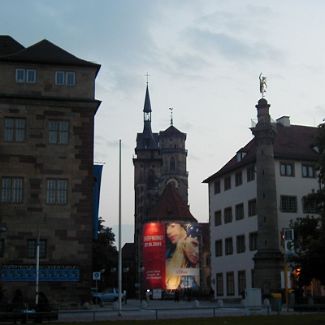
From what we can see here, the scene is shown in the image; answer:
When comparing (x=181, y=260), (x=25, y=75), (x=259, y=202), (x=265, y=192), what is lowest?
(x=181, y=260)

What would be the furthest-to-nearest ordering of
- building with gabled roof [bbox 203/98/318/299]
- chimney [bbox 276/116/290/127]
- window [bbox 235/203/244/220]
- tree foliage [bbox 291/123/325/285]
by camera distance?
chimney [bbox 276/116/290/127], window [bbox 235/203/244/220], building with gabled roof [bbox 203/98/318/299], tree foliage [bbox 291/123/325/285]

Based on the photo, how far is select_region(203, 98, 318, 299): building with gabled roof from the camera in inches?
2404

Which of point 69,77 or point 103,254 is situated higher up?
point 69,77

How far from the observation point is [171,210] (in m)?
123

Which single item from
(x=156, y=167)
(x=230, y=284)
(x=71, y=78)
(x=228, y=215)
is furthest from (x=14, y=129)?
(x=156, y=167)

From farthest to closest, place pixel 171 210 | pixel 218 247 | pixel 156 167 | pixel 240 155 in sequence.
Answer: pixel 156 167
pixel 171 210
pixel 218 247
pixel 240 155

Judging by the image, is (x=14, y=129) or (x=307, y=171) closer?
(x=14, y=129)

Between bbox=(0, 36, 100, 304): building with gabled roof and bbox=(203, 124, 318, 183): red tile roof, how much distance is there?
2721cm

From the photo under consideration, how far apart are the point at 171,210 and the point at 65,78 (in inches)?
3116

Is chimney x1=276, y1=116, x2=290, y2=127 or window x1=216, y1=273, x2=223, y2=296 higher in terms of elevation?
chimney x1=276, y1=116, x2=290, y2=127

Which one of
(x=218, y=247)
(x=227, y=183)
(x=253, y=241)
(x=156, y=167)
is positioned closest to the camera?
(x=253, y=241)

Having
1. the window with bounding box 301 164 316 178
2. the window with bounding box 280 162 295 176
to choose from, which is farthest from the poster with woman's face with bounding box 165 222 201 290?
the window with bounding box 280 162 295 176

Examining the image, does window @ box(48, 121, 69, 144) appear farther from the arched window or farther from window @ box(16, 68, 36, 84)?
the arched window

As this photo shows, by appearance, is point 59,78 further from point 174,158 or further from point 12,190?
point 174,158
